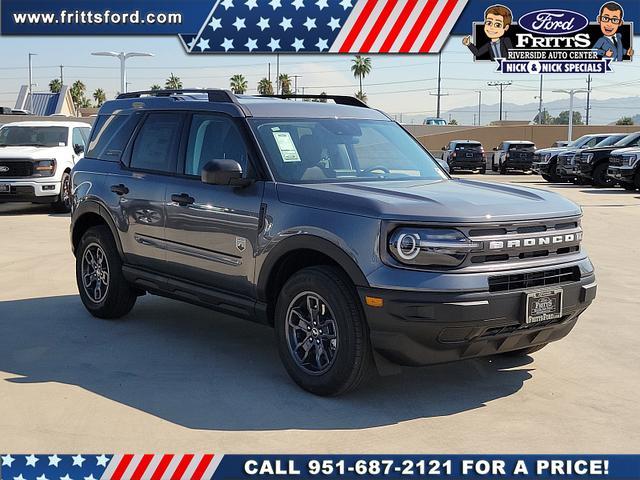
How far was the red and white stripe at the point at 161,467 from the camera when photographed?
4.02 m

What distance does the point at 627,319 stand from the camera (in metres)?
7.62

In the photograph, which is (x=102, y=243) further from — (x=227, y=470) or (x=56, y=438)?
(x=227, y=470)

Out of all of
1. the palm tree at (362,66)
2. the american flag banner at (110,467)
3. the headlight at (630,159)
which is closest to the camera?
the american flag banner at (110,467)

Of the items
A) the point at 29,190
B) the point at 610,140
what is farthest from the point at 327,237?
the point at 610,140

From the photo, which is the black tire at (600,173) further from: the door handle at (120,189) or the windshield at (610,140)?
the door handle at (120,189)

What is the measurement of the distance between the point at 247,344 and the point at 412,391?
1.62 metres

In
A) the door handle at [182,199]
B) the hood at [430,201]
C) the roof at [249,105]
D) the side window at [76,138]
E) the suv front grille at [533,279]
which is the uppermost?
the roof at [249,105]

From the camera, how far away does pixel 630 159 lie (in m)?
22.6

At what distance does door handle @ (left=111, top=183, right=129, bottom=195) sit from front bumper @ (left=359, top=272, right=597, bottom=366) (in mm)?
2829

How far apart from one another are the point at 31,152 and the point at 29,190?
80 cm

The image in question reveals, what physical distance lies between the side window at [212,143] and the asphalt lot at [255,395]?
141 cm

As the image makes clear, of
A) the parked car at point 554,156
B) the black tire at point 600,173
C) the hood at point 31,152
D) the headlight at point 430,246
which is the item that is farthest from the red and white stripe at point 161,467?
the parked car at point 554,156

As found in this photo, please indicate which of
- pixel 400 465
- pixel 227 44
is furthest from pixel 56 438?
pixel 227 44

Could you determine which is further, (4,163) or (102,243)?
(4,163)
